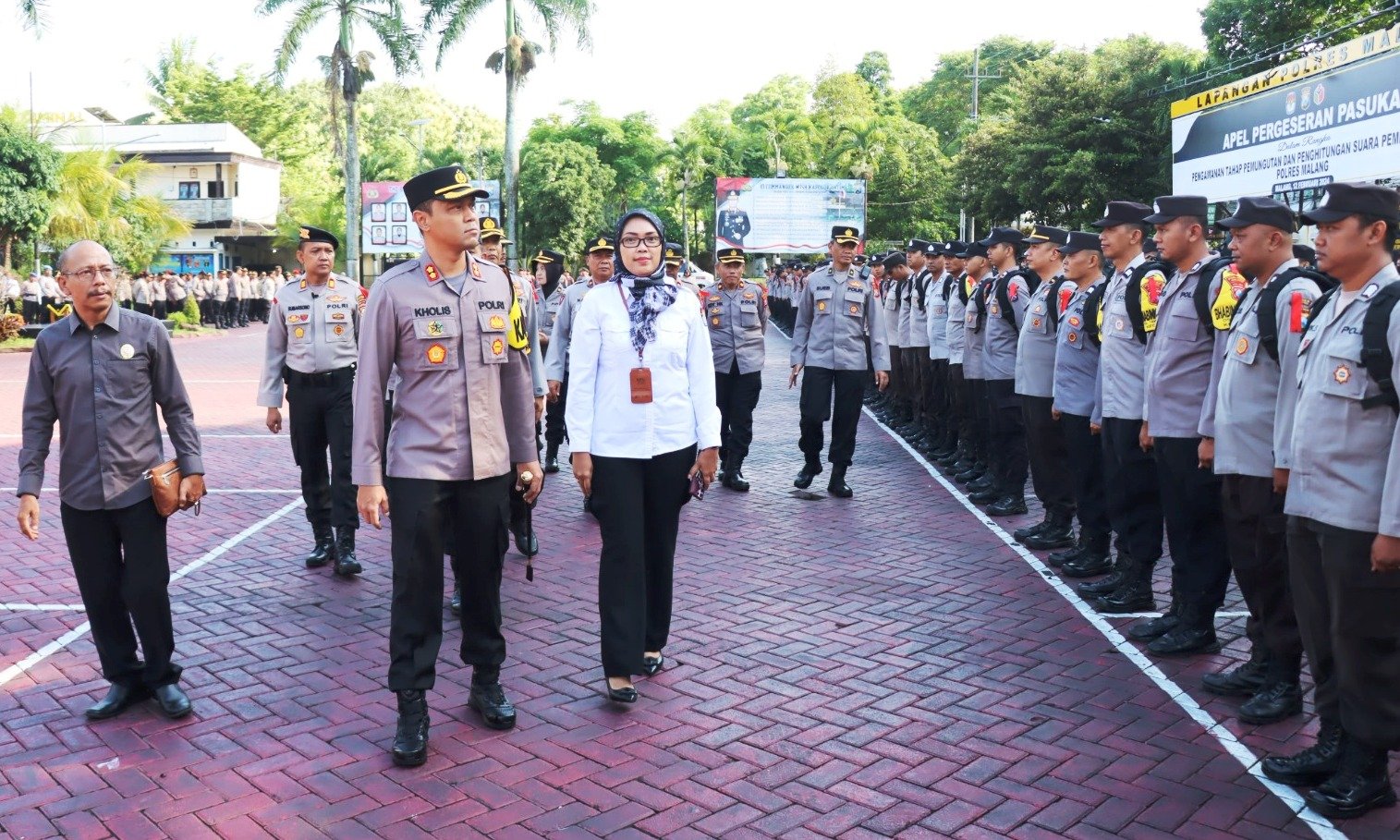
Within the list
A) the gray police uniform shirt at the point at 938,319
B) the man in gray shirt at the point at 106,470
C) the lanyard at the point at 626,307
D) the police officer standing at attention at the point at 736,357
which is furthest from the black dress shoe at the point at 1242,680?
the gray police uniform shirt at the point at 938,319

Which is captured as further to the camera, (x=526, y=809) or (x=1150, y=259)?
(x=1150, y=259)

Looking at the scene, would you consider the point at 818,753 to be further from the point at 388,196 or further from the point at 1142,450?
the point at 388,196

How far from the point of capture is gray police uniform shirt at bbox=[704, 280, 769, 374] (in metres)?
10.7

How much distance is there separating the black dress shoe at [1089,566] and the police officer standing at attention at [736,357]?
3710mm

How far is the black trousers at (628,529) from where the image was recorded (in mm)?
5086

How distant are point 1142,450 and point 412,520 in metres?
3.72

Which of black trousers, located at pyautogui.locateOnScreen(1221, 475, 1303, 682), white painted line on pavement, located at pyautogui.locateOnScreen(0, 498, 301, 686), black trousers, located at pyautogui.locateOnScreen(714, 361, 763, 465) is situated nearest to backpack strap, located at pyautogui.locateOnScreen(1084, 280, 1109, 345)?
black trousers, located at pyautogui.locateOnScreen(1221, 475, 1303, 682)

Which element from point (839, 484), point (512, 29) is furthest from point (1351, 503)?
point (512, 29)

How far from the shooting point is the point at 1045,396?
25.5ft

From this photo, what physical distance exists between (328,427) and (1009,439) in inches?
198

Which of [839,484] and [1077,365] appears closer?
[1077,365]

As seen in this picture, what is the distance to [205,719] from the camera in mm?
4895

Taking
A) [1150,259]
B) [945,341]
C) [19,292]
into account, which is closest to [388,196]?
[19,292]

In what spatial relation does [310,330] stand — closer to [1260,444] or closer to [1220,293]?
[1220,293]
